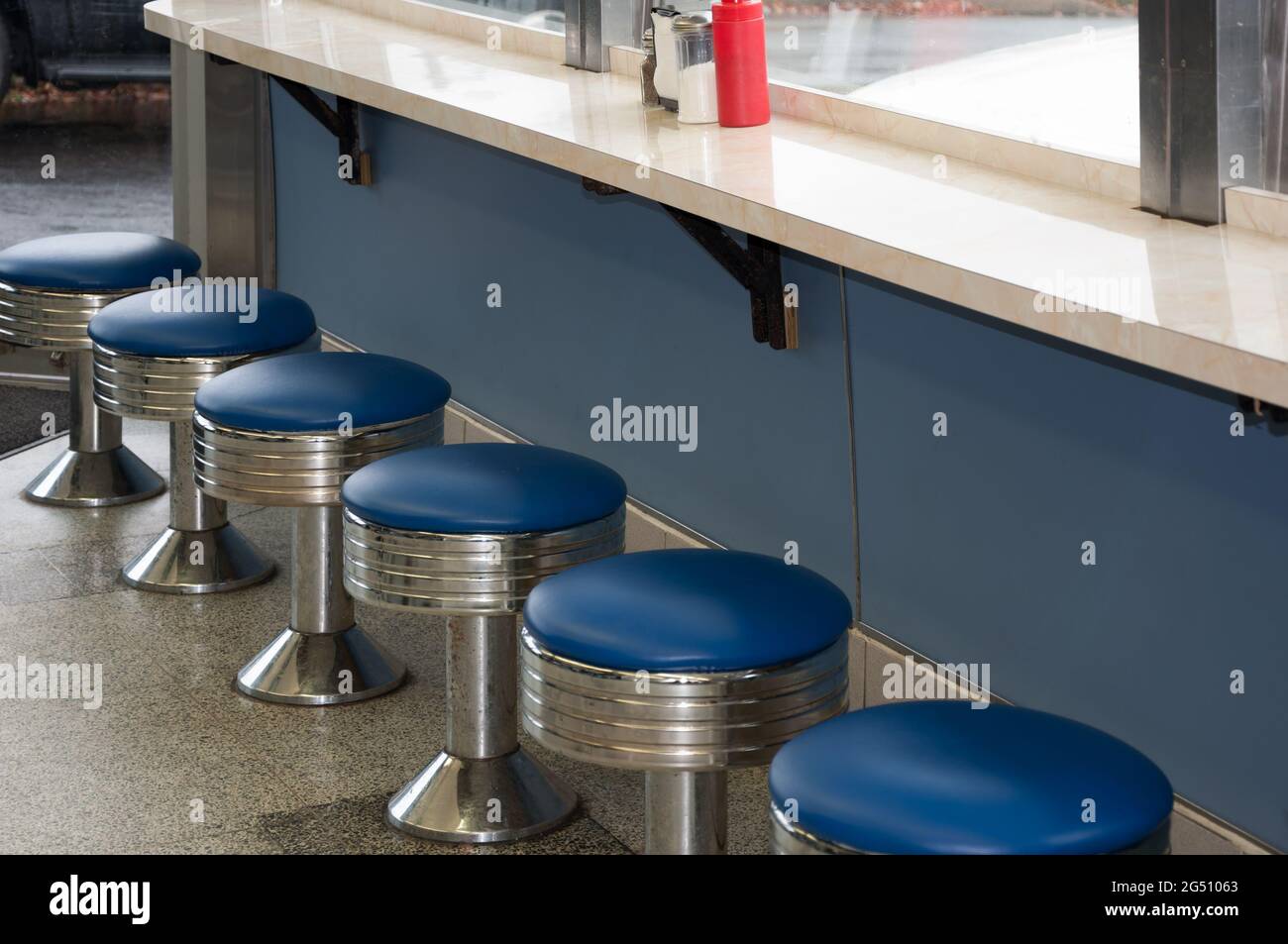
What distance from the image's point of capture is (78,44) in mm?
5391

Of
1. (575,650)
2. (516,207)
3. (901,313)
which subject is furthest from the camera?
(516,207)

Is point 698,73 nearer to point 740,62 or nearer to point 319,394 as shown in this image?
point 740,62

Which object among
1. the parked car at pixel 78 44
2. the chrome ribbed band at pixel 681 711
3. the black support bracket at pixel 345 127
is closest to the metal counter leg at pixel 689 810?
the chrome ribbed band at pixel 681 711

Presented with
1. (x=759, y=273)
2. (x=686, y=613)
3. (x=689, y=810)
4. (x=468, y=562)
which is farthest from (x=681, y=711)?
(x=759, y=273)

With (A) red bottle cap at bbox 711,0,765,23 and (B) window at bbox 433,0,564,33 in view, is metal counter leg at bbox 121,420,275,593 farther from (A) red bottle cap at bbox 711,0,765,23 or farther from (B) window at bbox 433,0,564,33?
(A) red bottle cap at bbox 711,0,765,23

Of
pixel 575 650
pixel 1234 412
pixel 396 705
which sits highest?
pixel 1234 412

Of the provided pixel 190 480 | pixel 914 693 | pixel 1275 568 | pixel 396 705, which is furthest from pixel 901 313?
pixel 190 480

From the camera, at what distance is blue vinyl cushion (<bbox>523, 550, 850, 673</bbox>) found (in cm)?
196

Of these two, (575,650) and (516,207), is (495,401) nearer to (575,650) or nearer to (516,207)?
(516,207)

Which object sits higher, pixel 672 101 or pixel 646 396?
pixel 672 101

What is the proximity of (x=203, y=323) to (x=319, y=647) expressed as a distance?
2.53 ft

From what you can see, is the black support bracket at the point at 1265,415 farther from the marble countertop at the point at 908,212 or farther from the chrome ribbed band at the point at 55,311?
the chrome ribbed band at the point at 55,311

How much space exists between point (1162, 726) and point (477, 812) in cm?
114

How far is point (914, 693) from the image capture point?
Result: 9.40 ft
